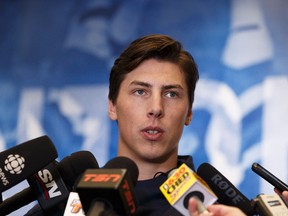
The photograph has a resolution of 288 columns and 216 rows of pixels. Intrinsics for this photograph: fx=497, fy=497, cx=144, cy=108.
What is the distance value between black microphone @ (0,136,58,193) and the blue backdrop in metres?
1.38

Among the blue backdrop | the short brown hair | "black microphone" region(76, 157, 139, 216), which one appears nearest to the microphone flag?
"black microphone" region(76, 157, 139, 216)

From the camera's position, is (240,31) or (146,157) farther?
(240,31)

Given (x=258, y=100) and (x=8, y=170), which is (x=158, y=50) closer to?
(x=8, y=170)

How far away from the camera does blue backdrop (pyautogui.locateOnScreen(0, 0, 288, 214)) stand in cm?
235

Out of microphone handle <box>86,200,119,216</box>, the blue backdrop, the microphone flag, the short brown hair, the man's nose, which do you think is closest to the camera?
microphone handle <box>86,200,119,216</box>

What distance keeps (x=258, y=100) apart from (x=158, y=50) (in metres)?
1.00

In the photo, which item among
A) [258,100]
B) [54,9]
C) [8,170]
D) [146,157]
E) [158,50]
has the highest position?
[54,9]

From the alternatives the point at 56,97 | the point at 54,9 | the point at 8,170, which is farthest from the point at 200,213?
the point at 54,9

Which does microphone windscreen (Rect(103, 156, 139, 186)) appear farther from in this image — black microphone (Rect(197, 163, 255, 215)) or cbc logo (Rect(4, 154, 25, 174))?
black microphone (Rect(197, 163, 255, 215))

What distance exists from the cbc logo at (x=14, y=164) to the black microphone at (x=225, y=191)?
0.46 metres

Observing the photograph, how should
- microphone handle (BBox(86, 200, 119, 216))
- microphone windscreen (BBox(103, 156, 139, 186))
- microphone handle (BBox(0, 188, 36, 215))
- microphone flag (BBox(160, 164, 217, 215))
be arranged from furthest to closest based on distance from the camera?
microphone handle (BBox(0, 188, 36, 215)), microphone windscreen (BBox(103, 156, 139, 186)), microphone flag (BBox(160, 164, 217, 215)), microphone handle (BBox(86, 200, 119, 216))

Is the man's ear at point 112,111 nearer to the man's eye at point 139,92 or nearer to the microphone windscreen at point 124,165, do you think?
the man's eye at point 139,92

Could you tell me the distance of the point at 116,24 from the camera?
274cm

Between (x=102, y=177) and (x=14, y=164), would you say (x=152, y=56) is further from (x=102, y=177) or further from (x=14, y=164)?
(x=102, y=177)
